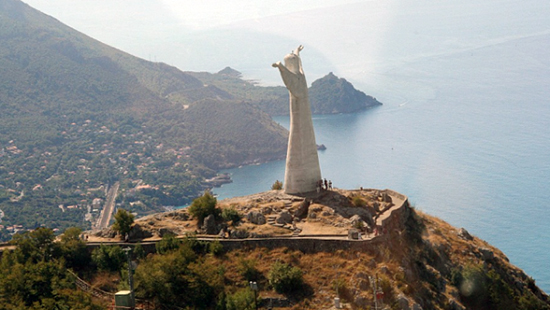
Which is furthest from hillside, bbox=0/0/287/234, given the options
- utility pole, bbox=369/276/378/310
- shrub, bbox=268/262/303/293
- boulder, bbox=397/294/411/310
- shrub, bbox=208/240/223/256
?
boulder, bbox=397/294/411/310

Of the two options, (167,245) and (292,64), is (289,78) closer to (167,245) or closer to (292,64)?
(292,64)

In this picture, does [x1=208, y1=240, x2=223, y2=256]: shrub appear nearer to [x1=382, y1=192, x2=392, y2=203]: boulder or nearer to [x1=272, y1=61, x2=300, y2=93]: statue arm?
[x1=272, y1=61, x2=300, y2=93]: statue arm

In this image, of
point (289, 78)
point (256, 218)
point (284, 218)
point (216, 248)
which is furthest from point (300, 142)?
point (216, 248)

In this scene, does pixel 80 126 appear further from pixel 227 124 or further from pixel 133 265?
pixel 133 265

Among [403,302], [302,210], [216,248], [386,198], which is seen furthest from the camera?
[386,198]

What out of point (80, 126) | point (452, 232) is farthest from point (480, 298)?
point (80, 126)

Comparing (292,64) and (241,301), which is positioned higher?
(292,64)
